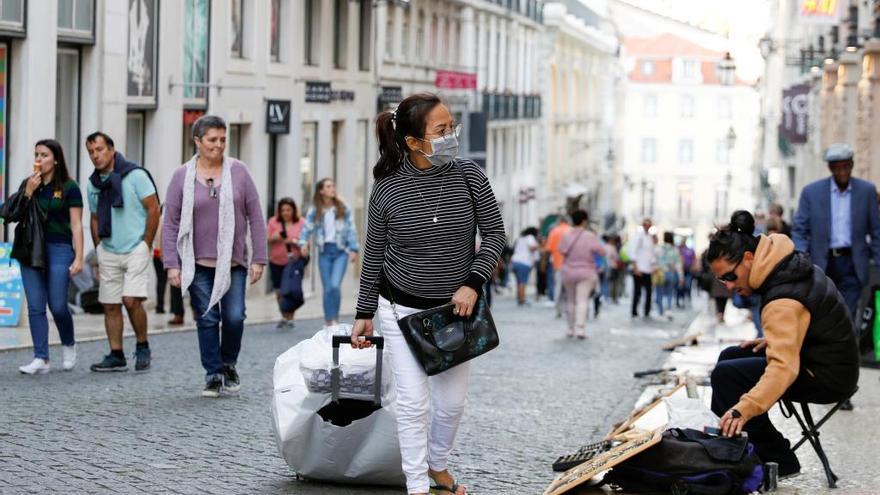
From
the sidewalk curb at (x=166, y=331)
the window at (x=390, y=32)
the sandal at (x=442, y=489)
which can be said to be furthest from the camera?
the window at (x=390, y=32)

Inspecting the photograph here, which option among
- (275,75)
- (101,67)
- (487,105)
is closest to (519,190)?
(487,105)

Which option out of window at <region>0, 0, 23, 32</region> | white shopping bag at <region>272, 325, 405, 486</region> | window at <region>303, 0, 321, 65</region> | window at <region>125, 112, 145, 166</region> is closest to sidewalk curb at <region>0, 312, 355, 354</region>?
window at <region>125, 112, 145, 166</region>

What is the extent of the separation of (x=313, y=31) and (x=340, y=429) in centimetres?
2787

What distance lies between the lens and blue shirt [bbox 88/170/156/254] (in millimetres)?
12633

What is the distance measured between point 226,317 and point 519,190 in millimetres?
54688

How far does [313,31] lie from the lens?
1407 inches

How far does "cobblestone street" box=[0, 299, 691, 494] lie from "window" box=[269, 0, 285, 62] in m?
16.4

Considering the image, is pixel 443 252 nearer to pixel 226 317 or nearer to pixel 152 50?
pixel 226 317

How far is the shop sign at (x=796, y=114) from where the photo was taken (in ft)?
178

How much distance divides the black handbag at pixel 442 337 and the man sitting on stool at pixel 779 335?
119 cm

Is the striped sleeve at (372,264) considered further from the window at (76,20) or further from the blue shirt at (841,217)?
the window at (76,20)

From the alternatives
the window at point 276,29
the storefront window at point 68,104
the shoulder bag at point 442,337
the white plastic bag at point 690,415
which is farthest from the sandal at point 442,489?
the window at point 276,29

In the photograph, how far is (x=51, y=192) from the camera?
12.7m

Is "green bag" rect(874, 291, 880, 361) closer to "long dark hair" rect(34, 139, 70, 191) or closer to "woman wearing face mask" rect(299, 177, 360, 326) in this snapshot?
"woman wearing face mask" rect(299, 177, 360, 326)
